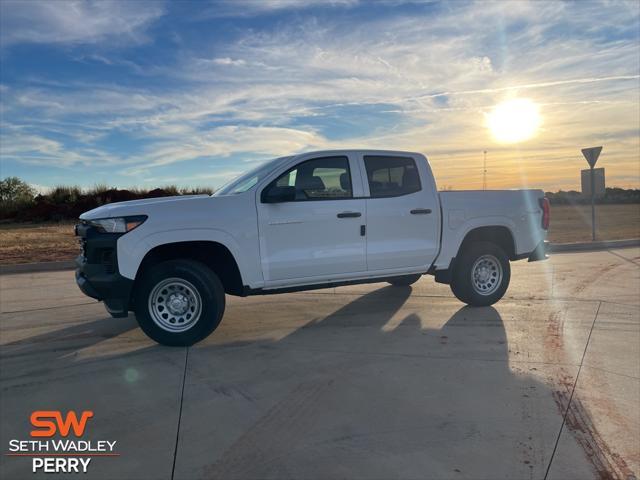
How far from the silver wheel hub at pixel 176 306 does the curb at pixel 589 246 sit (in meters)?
10.5

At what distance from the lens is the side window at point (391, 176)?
6.41 meters

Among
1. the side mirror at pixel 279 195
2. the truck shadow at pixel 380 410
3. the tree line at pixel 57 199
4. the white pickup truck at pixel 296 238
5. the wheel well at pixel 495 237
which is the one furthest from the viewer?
the tree line at pixel 57 199

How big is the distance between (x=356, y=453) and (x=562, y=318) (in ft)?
14.1

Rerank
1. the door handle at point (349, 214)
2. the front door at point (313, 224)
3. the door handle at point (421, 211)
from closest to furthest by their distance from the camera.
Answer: the front door at point (313, 224), the door handle at point (349, 214), the door handle at point (421, 211)

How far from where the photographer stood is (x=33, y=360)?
517 cm

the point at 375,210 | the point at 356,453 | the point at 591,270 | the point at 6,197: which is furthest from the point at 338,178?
the point at 6,197

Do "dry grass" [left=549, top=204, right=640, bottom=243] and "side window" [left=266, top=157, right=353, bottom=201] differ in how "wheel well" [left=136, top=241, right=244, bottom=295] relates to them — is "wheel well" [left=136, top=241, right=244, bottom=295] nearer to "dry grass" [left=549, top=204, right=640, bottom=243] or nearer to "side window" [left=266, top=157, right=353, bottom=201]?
"side window" [left=266, top=157, right=353, bottom=201]

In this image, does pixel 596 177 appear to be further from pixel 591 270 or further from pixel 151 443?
pixel 151 443

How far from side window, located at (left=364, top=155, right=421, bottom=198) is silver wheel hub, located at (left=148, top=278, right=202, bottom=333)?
2.43 meters

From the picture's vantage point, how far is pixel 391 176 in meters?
6.61

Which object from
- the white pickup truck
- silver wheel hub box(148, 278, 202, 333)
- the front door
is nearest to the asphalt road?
silver wheel hub box(148, 278, 202, 333)

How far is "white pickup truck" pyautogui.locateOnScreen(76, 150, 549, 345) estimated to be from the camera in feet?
17.4

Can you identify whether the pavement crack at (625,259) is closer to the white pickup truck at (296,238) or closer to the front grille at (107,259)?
the white pickup truck at (296,238)

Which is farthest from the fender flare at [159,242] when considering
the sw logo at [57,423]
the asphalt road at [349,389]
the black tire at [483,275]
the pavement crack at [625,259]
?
the pavement crack at [625,259]
